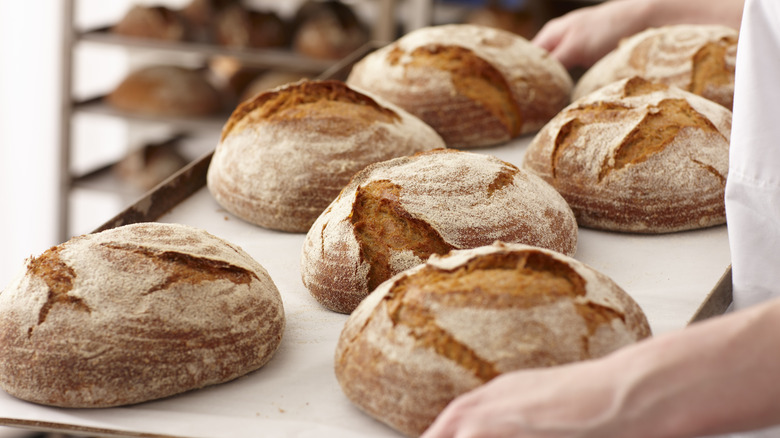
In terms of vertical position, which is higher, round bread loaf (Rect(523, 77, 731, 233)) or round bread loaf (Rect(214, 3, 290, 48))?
Answer: round bread loaf (Rect(523, 77, 731, 233))

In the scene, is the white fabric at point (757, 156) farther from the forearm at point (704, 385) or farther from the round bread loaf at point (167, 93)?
the round bread loaf at point (167, 93)

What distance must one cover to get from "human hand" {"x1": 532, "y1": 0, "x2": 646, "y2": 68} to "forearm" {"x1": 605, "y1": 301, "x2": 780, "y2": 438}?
1639 millimetres

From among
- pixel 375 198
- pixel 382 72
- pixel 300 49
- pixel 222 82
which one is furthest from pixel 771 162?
pixel 222 82

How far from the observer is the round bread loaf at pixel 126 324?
99cm

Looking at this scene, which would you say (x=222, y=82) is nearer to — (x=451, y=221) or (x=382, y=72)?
(x=382, y=72)

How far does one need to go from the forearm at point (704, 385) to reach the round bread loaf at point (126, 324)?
53 centimetres

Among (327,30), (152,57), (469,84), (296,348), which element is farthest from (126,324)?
(152,57)

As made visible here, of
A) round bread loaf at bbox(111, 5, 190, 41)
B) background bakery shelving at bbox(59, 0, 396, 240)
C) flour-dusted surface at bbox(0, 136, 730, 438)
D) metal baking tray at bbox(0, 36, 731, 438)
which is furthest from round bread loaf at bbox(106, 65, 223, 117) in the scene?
flour-dusted surface at bbox(0, 136, 730, 438)

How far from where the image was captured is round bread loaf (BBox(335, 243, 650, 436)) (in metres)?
Result: 0.89

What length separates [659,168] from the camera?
1491 mm

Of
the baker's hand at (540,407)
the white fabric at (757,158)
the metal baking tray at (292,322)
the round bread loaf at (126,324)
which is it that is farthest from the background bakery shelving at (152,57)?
the baker's hand at (540,407)

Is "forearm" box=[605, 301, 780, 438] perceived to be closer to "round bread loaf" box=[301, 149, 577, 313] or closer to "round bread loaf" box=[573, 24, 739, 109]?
"round bread loaf" box=[301, 149, 577, 313]

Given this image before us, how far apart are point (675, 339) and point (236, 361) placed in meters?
0.56

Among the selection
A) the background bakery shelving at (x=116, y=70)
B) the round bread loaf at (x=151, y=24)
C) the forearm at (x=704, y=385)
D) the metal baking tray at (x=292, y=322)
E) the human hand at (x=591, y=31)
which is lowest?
the background bakery shelving at (x=116, y=70)
